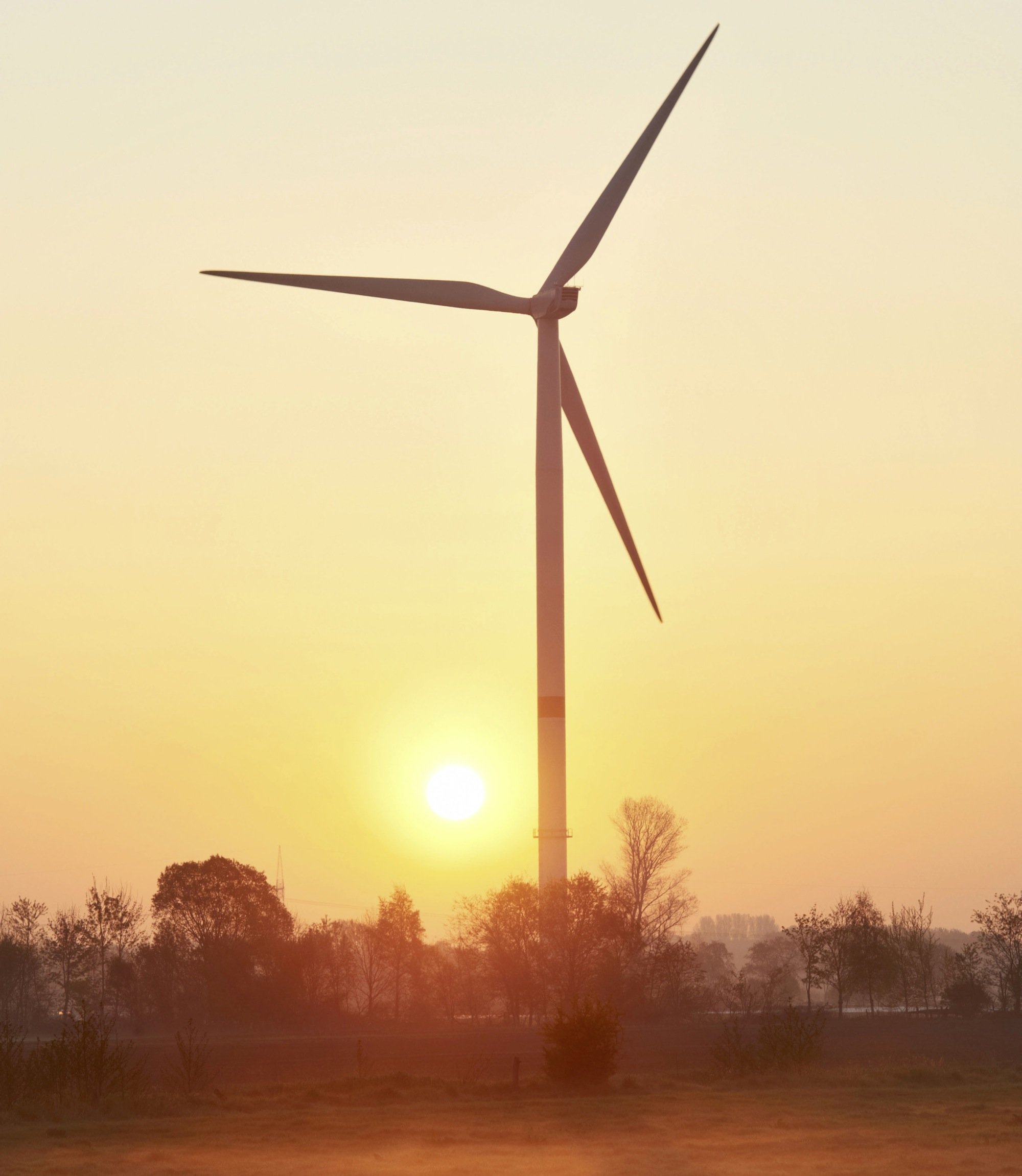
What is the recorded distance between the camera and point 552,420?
6144cm

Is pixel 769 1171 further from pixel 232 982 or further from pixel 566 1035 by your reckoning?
pixel 232 982

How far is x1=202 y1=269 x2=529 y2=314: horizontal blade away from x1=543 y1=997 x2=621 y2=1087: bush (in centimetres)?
3133

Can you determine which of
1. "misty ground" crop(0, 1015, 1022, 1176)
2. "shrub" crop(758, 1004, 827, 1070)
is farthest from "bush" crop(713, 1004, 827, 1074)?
"misty ground" crop(0, 1015, 1022, 1176)

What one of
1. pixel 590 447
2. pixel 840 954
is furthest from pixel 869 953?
pixel 590 447

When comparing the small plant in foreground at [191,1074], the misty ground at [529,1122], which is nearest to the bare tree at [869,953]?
the misty ground at [529,1122]

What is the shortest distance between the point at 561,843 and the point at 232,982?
33647 millimetres

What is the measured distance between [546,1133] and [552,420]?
34216 millimetres

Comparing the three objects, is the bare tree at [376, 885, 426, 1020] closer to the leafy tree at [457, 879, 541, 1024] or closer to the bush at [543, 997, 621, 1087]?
the leafy tree at [457, 879, 541, 1024]

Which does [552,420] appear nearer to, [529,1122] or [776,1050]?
[776,1050]

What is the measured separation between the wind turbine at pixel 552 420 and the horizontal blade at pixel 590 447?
0.03 m

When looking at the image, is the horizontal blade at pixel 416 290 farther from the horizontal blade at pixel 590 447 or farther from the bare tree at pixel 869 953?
the bare tree at pixel 869 953

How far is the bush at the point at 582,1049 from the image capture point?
42375 mm

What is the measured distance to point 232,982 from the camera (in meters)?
84.3

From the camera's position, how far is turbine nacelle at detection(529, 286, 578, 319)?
63281mm
